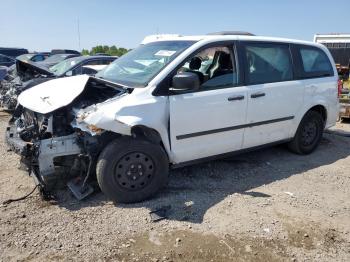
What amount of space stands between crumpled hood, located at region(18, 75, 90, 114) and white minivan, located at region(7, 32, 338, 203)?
0.8 inches

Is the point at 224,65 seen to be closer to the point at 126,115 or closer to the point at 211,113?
the point at 211,113

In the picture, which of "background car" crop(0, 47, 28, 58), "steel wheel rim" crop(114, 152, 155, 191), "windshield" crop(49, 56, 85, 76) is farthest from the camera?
"background car" crop(0, 47, 28, 58)

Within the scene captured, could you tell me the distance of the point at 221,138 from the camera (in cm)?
463

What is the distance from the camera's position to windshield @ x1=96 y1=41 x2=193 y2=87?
426 cm

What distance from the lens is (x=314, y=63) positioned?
18.9 feet

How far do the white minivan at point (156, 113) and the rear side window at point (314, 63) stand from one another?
0.75 ft

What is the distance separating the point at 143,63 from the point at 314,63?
9.43ft

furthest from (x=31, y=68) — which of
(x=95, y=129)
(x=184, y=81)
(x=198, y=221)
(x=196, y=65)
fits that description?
(x=198, y=221)

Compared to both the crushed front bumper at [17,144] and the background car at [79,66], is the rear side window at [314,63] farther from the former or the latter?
the background car at [79,66]

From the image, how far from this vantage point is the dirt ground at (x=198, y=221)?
3281 millimetres

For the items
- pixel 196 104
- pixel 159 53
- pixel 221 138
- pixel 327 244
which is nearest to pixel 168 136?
pixel 196 104

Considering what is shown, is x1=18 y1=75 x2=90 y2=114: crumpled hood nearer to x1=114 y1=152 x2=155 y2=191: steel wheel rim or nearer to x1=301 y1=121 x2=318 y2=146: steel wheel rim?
x1=114 y1=152 x2=155 y2=191: steel wheel rim

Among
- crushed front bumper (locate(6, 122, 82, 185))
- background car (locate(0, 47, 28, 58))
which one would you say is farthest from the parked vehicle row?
background car (locate(0, 47, 28, 58))

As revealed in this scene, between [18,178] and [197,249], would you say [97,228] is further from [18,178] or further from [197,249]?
[18,178]
